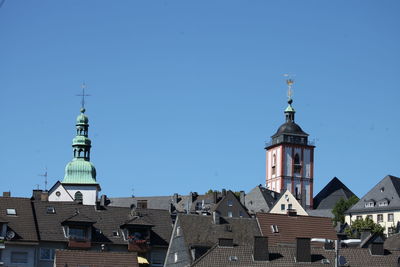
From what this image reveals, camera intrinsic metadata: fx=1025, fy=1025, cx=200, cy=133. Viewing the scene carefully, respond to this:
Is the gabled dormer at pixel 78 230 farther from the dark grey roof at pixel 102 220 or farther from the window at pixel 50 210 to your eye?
the window at pixel 50 210

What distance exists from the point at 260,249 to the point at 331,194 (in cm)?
10550

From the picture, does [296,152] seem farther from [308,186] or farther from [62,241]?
[62,241]

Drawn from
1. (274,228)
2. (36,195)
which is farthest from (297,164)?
(274,228)

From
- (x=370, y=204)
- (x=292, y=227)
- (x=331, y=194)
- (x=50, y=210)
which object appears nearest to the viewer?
(x=50, y=210)

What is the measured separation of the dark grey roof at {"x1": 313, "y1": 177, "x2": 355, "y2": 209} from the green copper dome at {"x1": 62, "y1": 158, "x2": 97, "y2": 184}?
44514 millimetres

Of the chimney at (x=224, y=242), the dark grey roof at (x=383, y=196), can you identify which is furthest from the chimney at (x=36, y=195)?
the dark grey roof at (x=383, y=196)

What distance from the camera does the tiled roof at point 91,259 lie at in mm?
78188

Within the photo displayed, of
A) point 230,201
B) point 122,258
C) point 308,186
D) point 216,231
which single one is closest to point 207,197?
point 230,201

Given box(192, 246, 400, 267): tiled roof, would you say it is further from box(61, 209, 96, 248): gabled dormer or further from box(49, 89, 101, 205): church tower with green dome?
box(49, 89, 101, 205): church tower with green dome

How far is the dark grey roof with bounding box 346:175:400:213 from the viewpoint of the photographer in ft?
481

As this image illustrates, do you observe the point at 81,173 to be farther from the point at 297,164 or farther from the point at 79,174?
the point at 297,164

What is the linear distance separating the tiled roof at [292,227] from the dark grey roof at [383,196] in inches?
1933

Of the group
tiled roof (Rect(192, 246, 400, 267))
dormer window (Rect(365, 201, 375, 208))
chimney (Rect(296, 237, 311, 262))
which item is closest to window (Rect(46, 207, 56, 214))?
tiled roof (Rect(192, 246, 400, 267))

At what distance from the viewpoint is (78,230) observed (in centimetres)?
9238
